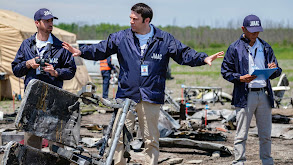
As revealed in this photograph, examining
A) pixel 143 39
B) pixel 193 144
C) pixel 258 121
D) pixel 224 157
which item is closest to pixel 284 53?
pixel 193 144

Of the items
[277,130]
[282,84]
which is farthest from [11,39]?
[277,130]

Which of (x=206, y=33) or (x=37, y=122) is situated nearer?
(x=37, y=122)

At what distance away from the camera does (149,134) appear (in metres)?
5.40

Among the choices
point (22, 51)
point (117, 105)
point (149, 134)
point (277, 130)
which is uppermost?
point (22, 51)

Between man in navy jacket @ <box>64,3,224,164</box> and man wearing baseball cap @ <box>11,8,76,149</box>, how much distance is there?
11.1 inches

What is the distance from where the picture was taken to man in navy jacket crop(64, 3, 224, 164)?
17.2ft

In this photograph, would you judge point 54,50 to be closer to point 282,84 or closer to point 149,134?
point 149,134

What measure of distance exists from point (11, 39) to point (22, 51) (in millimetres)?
10693

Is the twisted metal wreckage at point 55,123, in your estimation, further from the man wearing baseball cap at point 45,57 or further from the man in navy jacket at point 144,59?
the man wearing baseball cap at point 45,57

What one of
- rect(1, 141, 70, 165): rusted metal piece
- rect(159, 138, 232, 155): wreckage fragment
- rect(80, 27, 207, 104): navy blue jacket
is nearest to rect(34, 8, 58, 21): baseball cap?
rect(80, 27, 207, 104): navy blue jacket

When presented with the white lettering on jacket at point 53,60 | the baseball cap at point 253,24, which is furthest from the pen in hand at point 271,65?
the white lettering on jacket at point 53,60

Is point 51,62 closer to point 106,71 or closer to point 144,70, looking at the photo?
point 144,70

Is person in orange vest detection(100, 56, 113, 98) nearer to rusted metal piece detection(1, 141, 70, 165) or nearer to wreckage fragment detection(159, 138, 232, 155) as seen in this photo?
wreckage fragment detection(159, 138, 232, 155)

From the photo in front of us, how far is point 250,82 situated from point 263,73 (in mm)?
253
